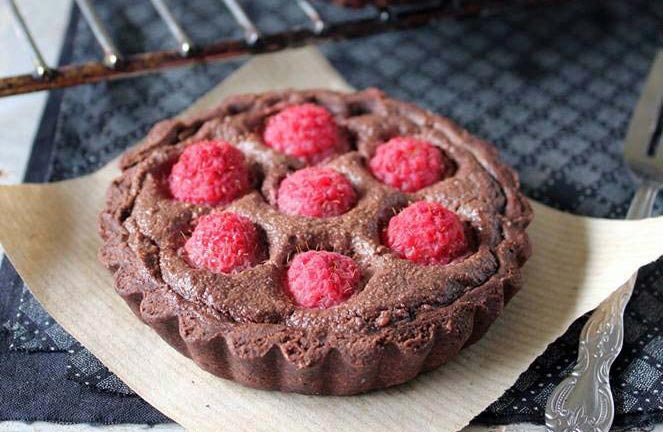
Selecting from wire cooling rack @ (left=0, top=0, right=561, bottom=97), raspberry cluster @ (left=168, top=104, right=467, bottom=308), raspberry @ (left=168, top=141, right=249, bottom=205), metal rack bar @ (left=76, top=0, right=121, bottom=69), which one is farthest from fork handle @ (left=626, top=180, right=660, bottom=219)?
metal rack bar @ (left=76, top=0, right=121, bottom=69)

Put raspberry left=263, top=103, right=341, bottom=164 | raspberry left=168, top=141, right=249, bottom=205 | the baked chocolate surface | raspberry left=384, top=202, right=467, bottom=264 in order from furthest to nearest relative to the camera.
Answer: raspberry left=263, top=103, right=341, bottom=164 → raspberry left=168, top=141, right=249, bottom=205 → raspberry left=384, top=202, right=467, bottom=264 → the baked chocolate surface

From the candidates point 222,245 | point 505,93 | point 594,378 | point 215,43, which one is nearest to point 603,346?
point 594,378

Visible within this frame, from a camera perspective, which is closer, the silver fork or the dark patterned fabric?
the silver fork

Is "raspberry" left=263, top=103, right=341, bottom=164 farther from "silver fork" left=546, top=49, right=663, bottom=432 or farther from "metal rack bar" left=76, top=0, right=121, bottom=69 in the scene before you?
"silver fork" left=546, top=49, right=663, bottom=432

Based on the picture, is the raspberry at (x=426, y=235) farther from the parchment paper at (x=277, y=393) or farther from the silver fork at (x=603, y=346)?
the silver fork at (x=603, y=346)

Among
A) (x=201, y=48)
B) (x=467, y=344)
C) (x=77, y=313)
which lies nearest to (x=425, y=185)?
(x=467, y=344)

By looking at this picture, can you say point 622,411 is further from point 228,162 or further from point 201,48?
point 201,48
